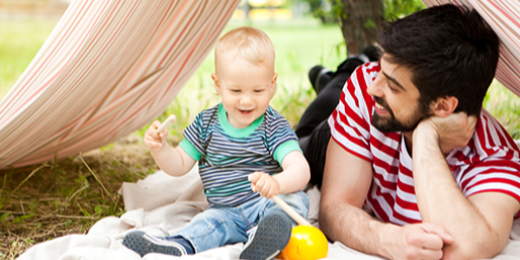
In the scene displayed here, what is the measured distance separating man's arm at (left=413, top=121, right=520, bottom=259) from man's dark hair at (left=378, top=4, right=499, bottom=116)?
0.64 feet

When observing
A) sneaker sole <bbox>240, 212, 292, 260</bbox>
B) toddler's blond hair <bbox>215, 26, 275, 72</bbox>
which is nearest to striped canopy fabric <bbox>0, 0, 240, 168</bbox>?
toddler's blond hair <bbox>215, 26, 275, 72</bbox>

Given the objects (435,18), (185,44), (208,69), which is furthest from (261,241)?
(208,69)

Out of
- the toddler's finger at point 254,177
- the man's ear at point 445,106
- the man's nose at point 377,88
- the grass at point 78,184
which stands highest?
the man's nose at point 377,88

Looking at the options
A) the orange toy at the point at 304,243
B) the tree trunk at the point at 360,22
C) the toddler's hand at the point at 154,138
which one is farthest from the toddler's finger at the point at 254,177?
the tree trunk at the point at 360,22

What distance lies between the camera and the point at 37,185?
8.47 feet

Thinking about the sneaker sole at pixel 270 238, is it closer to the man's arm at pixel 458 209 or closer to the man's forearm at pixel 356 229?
the man's forearm at pixel 356 229

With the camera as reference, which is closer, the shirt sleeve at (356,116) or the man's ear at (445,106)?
the man's ear at (445,106)

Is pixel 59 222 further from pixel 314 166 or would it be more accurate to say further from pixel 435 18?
pixel 435 18

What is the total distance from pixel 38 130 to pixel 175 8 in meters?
0.85

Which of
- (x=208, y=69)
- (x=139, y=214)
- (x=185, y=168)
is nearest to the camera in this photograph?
(x=185, y=168)

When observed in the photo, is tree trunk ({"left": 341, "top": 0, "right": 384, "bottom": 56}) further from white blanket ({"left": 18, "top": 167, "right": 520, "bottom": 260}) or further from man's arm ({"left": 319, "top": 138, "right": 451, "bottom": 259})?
man's arm ({"left": 319, "top": 138, "right": 451, "bottom": 259})

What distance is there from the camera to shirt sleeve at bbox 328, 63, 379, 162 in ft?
6.25

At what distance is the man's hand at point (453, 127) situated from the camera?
5.59ft

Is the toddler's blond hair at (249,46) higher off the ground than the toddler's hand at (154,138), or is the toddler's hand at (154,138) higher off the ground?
the toddler's blond hair at (249,46)
